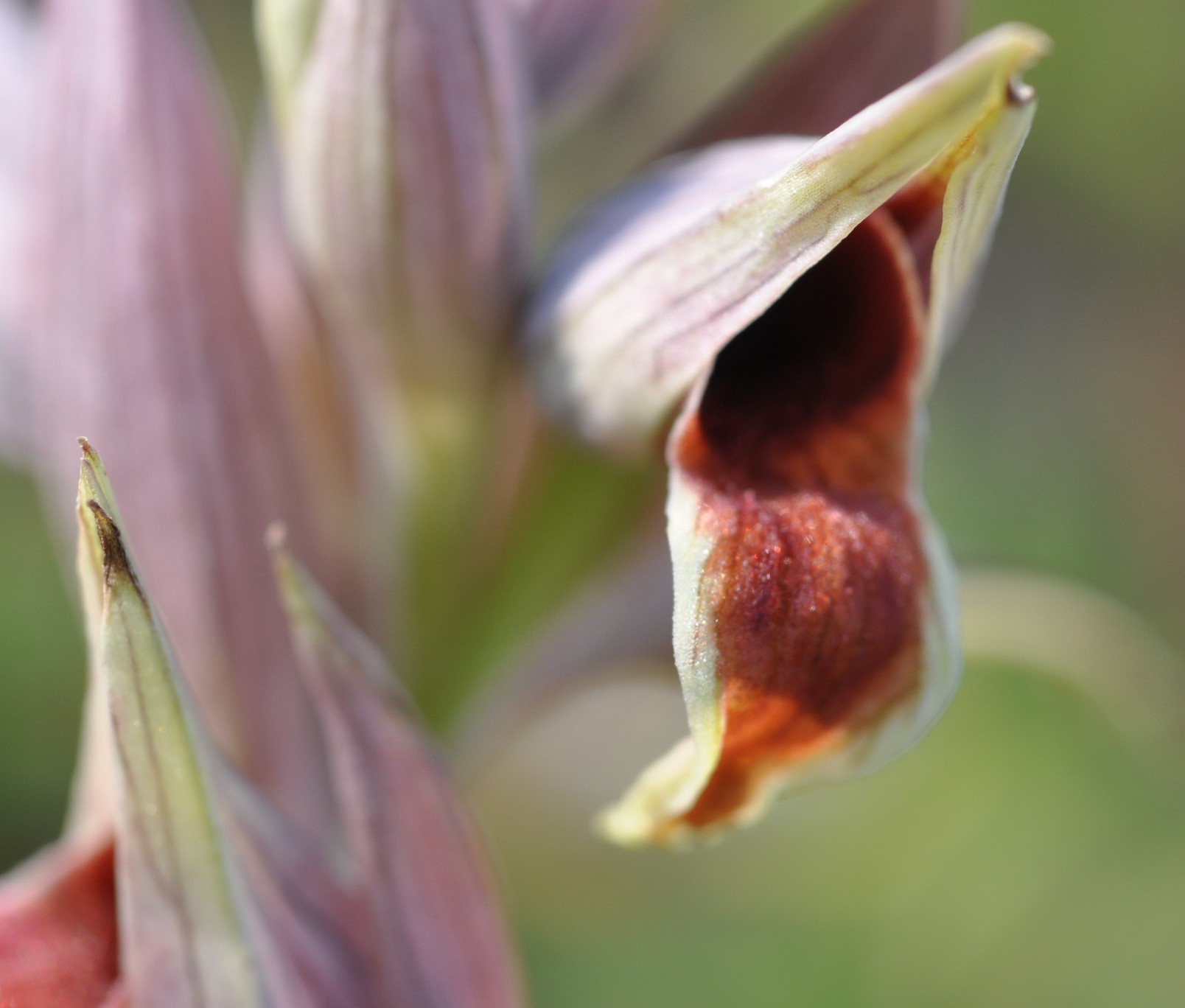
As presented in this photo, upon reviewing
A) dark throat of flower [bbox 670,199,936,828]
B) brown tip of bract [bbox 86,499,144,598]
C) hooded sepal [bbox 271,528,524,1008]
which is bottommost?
hooded sepal [bbox 271,528,524,1008]

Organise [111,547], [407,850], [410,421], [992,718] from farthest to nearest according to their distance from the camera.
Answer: [992,718] < [410,421] < [407,850] < [111,547]

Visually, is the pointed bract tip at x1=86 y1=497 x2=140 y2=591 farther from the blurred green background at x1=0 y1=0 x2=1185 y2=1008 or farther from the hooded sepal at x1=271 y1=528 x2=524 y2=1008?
the blurred green background at x1=0 y1=0 x2=1185 y2=1008

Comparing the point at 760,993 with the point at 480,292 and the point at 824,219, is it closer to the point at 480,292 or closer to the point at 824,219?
the point at 480,292

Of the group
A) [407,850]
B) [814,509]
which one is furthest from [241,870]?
[814,509]

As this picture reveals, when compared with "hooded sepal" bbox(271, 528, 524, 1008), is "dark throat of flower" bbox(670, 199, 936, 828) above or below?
above

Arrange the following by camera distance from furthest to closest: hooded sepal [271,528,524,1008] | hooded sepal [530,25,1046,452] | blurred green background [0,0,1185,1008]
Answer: blurred green background [0,0,1185,1008], hooded sepal [271,528,524,1008], hooded sepal [530,25,1046,452]

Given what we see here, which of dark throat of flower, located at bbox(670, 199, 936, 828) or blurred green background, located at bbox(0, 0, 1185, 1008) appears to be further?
blurred green background, located at bbox(0, 0, 1185, 1008)

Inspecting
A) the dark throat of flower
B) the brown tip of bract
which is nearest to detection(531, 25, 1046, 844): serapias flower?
the dark throat of flower

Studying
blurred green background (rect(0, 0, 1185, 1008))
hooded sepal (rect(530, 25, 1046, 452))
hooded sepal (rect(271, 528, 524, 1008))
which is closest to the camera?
hooded sepal (rect(530, 25, 1046, 452))

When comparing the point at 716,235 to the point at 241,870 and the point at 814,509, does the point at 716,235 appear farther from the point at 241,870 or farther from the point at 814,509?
the point at 241,870
